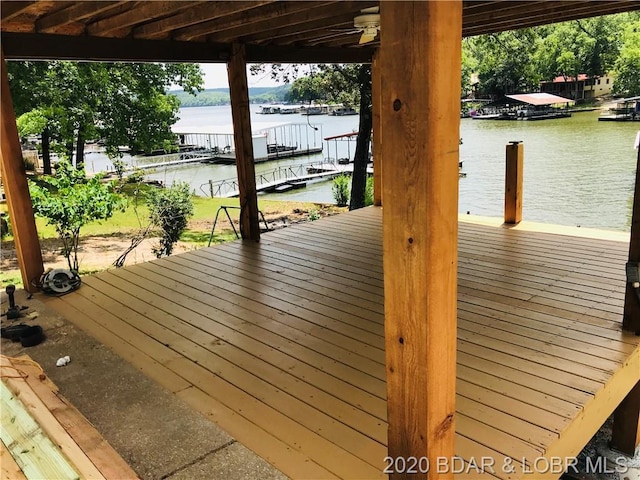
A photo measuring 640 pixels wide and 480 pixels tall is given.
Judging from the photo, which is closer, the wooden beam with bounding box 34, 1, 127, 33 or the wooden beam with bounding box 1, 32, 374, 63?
the wooden beam with bounding box 34, 1, 127, 33

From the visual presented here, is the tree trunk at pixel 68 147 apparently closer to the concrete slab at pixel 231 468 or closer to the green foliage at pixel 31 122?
the green foliage at pixel 31 122

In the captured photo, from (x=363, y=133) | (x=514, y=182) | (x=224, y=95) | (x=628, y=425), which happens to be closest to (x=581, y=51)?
(x=224, y=95)

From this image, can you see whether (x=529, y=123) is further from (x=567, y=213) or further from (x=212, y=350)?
(x=212, y=350)

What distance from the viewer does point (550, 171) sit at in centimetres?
1916

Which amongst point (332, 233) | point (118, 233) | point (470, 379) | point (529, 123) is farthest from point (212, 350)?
point (529, 123)

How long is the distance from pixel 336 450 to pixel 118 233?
467 inches

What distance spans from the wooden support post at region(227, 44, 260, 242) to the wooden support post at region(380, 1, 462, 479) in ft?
13.8

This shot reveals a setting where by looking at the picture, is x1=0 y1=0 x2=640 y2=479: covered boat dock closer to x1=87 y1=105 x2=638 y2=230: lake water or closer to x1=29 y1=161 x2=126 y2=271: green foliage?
x1=29 y1=161 x2=126 y2=271: green foliage

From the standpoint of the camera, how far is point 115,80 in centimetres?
1273

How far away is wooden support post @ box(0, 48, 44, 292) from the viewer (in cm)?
381

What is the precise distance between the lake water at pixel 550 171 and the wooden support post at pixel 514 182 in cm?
891

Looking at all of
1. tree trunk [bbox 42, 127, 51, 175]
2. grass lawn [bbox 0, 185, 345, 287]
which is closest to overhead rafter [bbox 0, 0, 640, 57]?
grass lawn [bbox 0, 185, 345, 287]

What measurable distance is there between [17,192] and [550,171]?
62.8 feet

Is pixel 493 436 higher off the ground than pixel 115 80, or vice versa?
pixel 115 80
